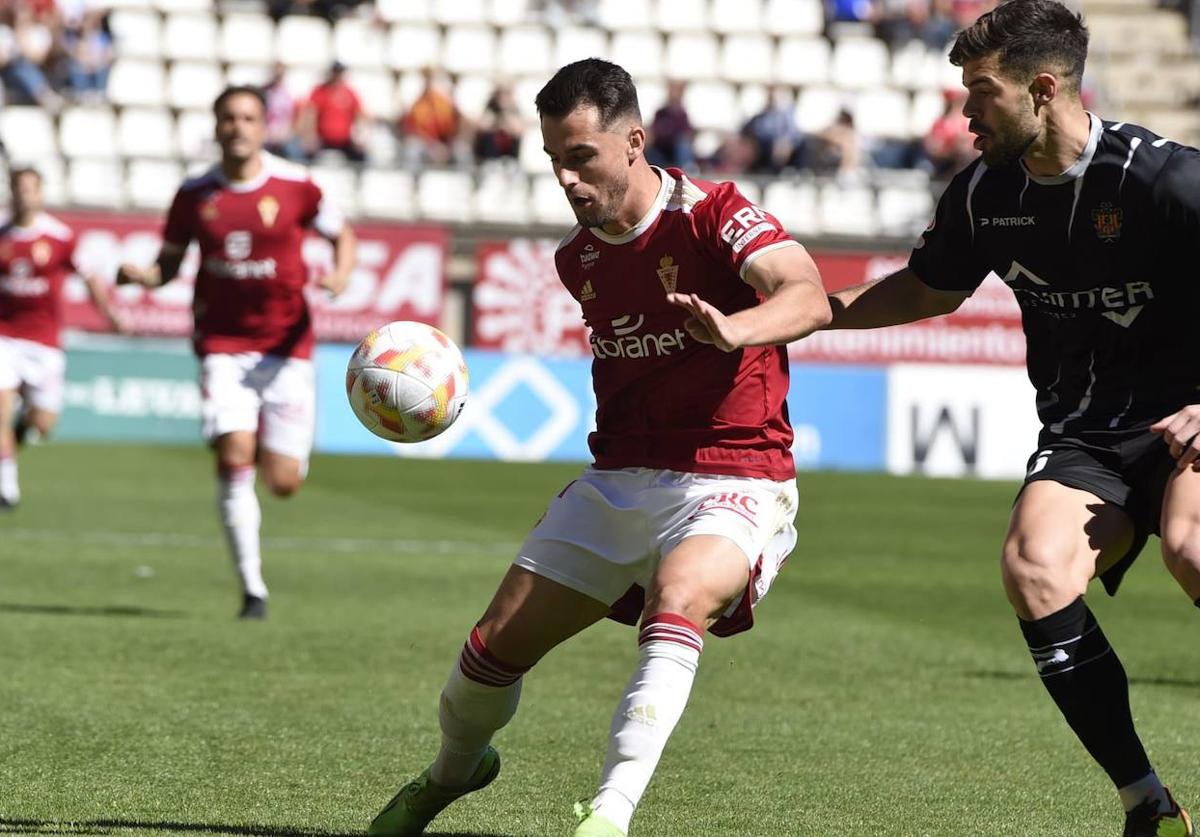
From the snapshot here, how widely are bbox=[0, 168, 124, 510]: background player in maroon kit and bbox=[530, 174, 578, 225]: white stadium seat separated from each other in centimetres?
988

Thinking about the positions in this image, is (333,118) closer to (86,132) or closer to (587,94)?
(86,132)

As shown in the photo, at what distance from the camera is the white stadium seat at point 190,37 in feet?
88.8

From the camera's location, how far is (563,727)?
7.21 metres

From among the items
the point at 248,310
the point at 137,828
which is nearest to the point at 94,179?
the point at 248,310

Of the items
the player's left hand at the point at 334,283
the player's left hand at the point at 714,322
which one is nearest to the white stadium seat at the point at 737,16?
the player's left hand at the point at 334,283

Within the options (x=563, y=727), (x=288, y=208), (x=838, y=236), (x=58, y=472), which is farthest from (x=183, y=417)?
(x=563, y=727)

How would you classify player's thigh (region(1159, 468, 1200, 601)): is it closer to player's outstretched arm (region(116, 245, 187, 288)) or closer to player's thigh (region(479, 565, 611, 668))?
player's thigh (region(479, 565, 611, 668))

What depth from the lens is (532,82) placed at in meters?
27.7

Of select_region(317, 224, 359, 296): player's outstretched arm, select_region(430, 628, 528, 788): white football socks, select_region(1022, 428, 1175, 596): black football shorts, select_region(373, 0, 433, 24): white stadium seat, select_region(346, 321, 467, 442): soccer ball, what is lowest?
select_region(430, 628, 528, 788): white football socks

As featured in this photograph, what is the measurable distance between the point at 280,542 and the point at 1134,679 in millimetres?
7080

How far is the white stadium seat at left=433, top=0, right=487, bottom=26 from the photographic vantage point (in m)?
28.0

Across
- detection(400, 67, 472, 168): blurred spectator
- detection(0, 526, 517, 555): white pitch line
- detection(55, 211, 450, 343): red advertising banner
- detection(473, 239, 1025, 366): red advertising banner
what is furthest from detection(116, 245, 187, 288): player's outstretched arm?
detection(400, 67, 472, 168): blurred spectator

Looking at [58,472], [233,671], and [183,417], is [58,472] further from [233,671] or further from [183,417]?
[233,671]

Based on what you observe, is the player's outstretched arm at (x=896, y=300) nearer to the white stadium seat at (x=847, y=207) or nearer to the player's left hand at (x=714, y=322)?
the player's left hand at (x=714, y=322)
